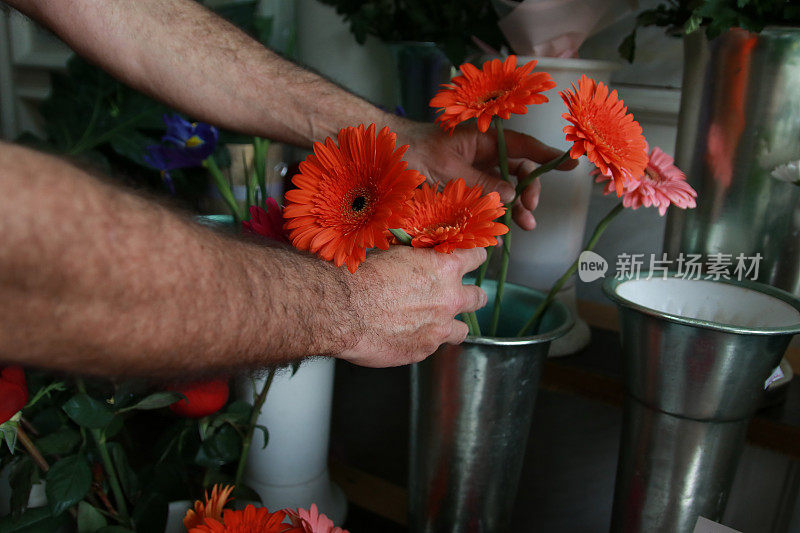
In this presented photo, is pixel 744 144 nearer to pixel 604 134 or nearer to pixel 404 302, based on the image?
pixel 604 134

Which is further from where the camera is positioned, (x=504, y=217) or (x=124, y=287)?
(x=504, y=217)

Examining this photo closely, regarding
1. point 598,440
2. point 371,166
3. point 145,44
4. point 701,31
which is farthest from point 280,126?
point 598,440

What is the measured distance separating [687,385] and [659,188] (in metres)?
0.13

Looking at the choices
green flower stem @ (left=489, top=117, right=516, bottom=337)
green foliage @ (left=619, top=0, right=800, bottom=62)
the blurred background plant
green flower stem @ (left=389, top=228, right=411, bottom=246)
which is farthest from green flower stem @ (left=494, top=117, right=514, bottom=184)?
the blurred background plant

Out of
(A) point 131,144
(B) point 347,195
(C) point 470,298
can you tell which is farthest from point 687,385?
(A) point 131,144

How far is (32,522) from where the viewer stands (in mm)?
446

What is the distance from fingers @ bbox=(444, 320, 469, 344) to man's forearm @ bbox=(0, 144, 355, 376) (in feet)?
0.34

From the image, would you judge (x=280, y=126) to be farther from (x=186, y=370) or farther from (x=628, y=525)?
(x=628, y=525)

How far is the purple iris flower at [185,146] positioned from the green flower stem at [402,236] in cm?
27

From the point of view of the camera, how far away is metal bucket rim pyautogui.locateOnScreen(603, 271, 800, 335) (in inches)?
15.1

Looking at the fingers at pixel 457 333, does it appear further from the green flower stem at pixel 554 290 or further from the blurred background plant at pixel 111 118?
the blurred background plant at pixel 111 118

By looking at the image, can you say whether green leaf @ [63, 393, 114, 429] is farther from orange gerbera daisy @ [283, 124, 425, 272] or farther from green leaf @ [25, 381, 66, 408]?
orange gerbera daisy @ [283, 124, 425, 272]

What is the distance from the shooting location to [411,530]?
55cm

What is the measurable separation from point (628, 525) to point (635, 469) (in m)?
0.05
